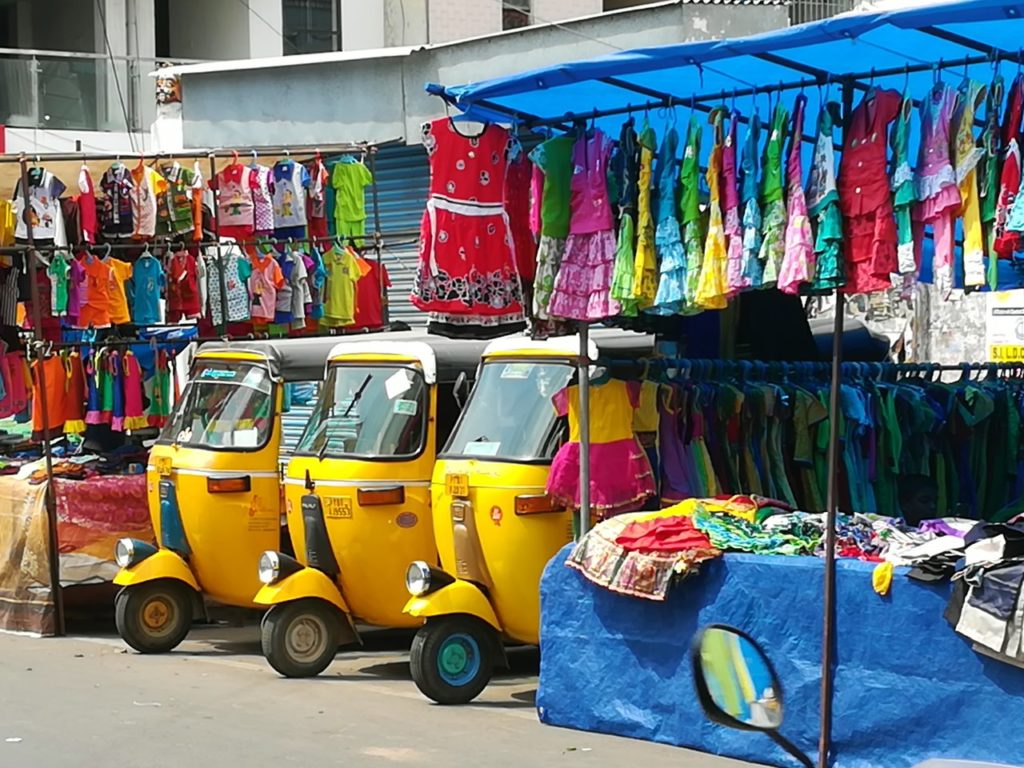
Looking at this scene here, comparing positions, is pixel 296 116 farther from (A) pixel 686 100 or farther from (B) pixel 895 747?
(B) pixel 895 747

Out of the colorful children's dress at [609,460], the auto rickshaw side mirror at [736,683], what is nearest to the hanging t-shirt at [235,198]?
the colorful children's dress at [609,460]

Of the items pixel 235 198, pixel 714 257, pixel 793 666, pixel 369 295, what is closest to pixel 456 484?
pixel 714 257

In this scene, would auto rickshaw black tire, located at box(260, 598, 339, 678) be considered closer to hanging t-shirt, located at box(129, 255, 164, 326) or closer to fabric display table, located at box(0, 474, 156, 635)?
fabric display table, located at box(0, 474, 156, 635)

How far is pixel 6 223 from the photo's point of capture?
1333cm

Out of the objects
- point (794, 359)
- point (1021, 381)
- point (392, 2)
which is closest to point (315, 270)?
point (794, 359)

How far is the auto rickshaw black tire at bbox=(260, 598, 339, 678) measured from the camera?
9898mm

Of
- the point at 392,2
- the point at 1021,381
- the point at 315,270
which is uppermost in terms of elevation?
the point at 392,2

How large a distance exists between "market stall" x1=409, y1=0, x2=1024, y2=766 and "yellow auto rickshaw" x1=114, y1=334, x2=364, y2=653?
95.3 inches

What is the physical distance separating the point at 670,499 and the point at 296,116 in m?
12.3

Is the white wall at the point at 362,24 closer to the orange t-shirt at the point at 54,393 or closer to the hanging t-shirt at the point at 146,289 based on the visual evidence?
the hanging t-shirt at the point at 146,289

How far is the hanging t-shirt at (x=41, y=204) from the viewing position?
527 inches

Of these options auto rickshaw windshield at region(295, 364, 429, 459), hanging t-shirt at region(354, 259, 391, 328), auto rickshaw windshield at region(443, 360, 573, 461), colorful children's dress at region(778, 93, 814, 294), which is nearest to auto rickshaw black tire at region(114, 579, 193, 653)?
auto rickshaw windshield at region(295, 364, 429, 459)

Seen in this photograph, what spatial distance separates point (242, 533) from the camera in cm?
1086

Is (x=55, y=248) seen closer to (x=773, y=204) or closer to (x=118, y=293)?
(x=118, y=293)
